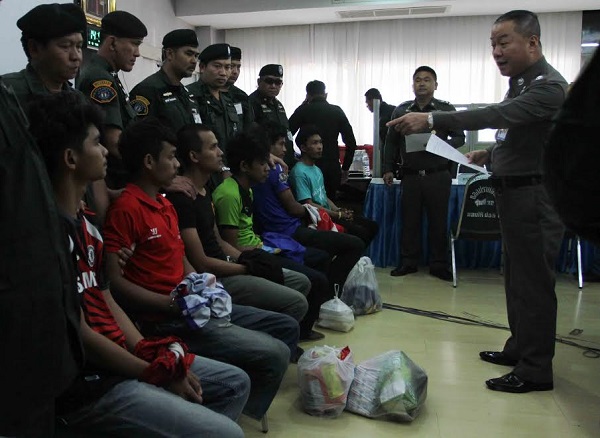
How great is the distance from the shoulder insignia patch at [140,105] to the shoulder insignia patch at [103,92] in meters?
0.48

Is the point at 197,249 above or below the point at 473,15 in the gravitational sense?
below

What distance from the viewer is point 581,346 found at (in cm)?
301

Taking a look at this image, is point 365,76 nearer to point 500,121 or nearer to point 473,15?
point 473,15

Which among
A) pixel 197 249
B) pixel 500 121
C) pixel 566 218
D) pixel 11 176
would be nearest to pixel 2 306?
pixel 11 176

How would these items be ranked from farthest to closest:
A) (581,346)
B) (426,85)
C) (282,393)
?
(426,85) < (581,346) < (282,393)

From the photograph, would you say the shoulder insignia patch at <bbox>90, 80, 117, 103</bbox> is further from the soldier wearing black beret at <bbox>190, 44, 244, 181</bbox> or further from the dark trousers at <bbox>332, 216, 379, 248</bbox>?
the dark trousers at <bbox>332, 216, 379, 248</bbox>

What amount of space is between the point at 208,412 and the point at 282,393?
1.08 metres

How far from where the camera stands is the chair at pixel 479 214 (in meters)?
4.25

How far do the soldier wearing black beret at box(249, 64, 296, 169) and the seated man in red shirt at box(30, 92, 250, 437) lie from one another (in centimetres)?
270

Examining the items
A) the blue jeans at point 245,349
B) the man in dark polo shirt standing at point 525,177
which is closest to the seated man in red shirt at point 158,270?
the blue jeans at point 245,349

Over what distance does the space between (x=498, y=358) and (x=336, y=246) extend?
43.4 inches

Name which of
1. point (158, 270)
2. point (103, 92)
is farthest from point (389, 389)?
point (103, 92)

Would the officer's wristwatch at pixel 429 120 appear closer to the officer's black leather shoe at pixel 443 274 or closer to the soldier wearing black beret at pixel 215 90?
the soldier wearing black beret at pixel 215 90

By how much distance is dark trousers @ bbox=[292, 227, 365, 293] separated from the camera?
3336 millimetres
